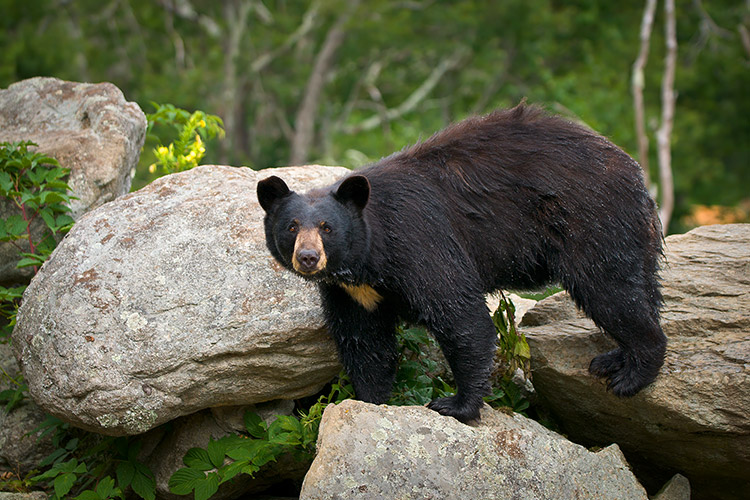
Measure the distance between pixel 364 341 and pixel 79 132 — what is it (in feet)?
11.4

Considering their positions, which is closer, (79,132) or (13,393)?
(13,393)

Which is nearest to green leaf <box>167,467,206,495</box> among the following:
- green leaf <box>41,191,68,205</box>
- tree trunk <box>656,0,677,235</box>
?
green leaf <box>41,191,68,205</box>

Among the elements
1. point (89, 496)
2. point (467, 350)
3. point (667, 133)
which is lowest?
point (667, 133)

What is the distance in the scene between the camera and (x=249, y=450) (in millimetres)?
5254

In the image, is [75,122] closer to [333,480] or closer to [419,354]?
[419,354]

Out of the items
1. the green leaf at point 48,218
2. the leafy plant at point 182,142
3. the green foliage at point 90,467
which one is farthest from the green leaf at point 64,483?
the leafy plant at point 182,142

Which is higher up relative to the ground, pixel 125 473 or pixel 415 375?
pixel 415 375

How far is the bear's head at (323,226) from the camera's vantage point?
471cm

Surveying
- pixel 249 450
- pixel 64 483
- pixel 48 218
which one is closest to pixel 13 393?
pixel 64 483

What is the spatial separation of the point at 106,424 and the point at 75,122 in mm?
3280

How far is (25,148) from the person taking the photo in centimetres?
640

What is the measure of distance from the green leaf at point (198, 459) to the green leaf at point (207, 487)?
0.49ft

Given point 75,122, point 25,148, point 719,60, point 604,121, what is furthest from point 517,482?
point 719,60

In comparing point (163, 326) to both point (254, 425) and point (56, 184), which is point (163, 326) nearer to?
point (254, 425)
